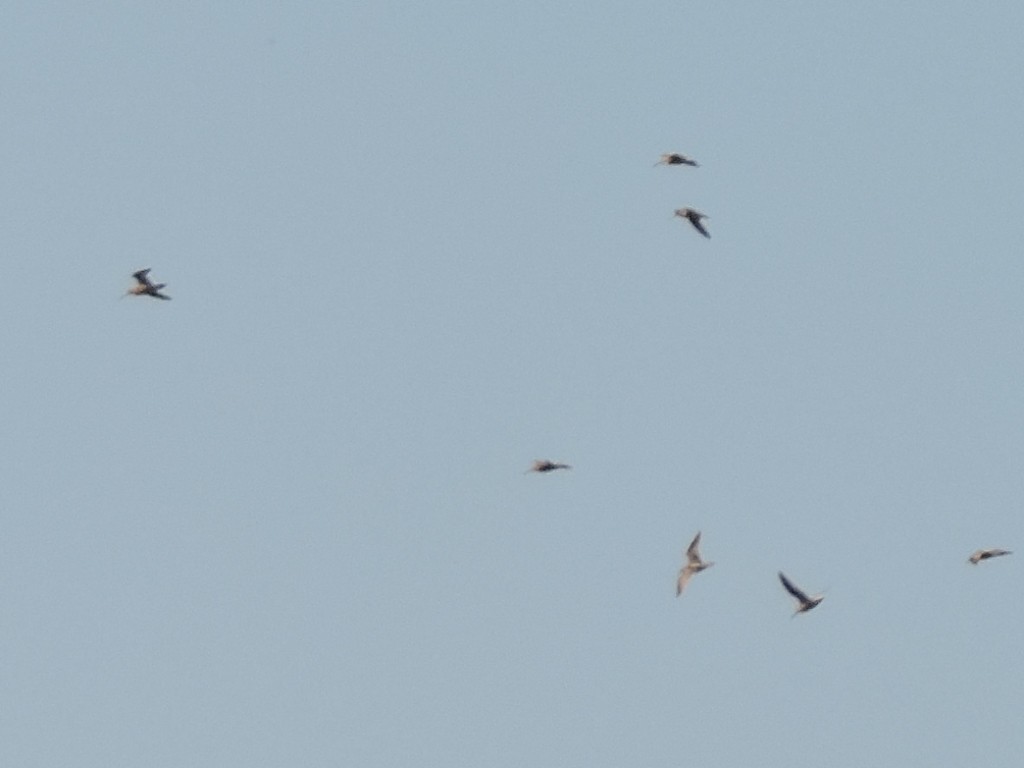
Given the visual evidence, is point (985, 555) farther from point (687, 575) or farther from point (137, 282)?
point (137, 282)

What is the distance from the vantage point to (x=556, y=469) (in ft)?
392

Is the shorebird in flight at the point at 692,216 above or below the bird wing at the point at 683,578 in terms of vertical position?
above

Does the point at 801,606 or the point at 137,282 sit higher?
the point at 137,282

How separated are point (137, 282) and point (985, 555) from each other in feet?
104

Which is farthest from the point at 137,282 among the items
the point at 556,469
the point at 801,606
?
the point at 801,606

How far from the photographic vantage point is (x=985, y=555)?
391 feet

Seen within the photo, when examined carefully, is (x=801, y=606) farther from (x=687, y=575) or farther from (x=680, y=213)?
(x=680, y=213)

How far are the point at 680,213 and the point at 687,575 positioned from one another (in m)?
12.9

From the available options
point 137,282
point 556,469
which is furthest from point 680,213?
point 137,282

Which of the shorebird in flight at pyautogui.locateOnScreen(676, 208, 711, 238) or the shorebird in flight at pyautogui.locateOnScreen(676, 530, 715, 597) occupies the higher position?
→ the shorebird in flight at pyautogui.locateOnScreen(676, 208, 711, 238)

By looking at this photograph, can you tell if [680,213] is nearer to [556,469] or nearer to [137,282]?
[556,469]

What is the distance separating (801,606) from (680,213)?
581 inches

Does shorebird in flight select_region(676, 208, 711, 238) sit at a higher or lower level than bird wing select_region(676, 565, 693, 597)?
higher

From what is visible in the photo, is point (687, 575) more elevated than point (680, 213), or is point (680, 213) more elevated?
point (680, 213)
